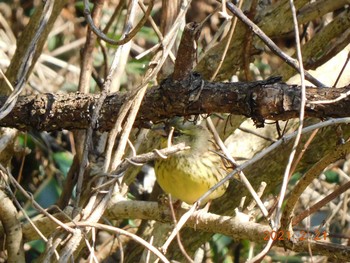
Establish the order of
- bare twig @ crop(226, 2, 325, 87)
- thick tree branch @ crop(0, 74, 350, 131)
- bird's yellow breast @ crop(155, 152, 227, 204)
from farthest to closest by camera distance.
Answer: bird's yellow breast @ crop(155, 152, 227, 204) < bare twig @ crop(226, 2, 325, 87) < thick tree branch @ crop(0, 74, 350, 131)

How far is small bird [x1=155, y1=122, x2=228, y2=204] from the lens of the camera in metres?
3.48

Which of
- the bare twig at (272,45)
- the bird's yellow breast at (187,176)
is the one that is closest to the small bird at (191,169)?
the bird's yellow breast at (187,176)

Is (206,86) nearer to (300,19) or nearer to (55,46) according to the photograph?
(300,19)

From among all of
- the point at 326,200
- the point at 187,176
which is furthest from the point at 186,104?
the point at 187,176

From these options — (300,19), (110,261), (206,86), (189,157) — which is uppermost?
(300,19)

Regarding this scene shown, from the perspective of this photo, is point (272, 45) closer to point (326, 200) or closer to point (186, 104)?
point (186, 104)

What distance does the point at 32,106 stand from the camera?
2438 mm

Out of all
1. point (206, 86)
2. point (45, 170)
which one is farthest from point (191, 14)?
point (206, 86)

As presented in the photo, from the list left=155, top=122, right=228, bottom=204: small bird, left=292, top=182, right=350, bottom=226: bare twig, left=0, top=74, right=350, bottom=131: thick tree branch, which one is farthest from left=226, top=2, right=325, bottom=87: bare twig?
left=155, top=122, right=228, bottom=204: small bird

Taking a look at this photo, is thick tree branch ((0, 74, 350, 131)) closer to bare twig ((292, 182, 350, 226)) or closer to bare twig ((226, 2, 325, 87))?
bare twig ((226, 2, 325, 87))

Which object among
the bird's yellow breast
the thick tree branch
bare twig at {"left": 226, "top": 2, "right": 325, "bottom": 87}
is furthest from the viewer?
the bird's yellow breast

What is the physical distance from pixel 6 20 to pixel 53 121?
3294 mm

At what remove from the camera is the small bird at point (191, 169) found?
11.4 feet

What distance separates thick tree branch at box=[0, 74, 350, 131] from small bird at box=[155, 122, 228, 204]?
43.3 inches
